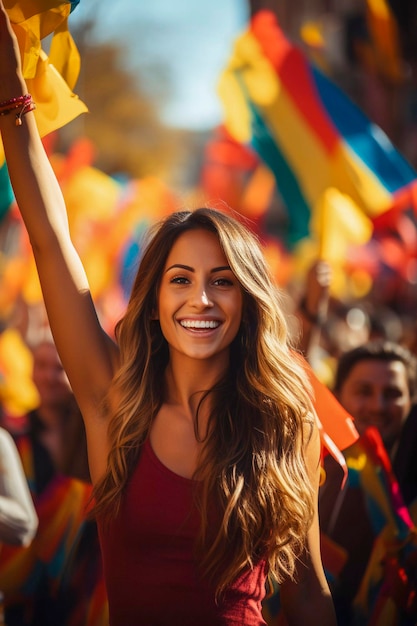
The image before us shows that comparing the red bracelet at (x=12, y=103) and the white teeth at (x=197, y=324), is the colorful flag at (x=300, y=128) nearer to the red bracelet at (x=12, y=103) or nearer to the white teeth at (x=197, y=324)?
the white teeth at (x=197, y=324)

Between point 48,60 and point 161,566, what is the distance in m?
1.52

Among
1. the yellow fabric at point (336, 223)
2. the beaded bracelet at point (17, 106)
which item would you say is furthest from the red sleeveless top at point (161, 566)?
the yellow fabric at point (336, 223)

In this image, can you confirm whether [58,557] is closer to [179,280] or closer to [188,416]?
[188,416]

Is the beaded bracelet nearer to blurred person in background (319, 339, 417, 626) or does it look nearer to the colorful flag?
blurred person in background (319, 339, 417, 626)

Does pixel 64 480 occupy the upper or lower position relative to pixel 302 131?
lower

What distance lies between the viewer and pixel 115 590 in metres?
2.26

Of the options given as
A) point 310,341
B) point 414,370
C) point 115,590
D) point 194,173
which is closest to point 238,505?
point 115,590

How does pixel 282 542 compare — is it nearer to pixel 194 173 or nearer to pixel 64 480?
pixel 64 480

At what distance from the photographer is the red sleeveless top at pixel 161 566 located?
7.25 ft

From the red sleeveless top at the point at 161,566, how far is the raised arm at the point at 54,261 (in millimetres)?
178

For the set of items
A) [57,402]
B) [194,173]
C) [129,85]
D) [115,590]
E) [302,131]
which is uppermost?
[194,173]

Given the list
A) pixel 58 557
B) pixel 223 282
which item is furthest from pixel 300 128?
pixel 223 282

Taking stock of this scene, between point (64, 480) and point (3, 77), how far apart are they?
2.08m

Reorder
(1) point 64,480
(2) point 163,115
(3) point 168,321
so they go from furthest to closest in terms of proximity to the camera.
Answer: (2) point 163,115
(1) point 64,480
(3) point 168,321
